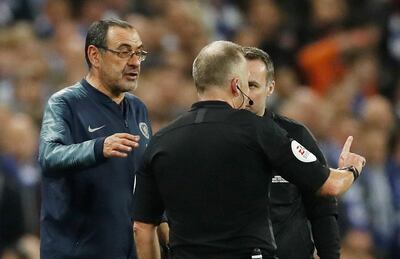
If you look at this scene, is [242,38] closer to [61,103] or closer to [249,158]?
[61,103]

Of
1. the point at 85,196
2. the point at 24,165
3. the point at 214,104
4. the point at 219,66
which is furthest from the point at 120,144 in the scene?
the point at 24,165

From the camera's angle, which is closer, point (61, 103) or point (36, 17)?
point (61, 103)

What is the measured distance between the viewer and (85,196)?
5809 millimetres

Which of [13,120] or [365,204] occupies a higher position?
[13,120]

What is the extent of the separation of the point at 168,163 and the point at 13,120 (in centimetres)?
410

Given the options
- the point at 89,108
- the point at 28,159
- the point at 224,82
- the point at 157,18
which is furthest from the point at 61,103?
the point at 157,18

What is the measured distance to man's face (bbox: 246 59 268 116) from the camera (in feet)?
19.1

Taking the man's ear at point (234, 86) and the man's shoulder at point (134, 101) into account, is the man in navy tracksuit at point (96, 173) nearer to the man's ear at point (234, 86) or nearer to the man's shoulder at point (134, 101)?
the man's shoulder at point (134, 101)

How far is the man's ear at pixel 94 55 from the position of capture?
5.93m

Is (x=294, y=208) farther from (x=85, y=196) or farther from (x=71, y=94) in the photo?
(x=71, y=94)

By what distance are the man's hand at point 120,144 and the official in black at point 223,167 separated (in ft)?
0.29

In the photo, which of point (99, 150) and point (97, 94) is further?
point (97, 94)

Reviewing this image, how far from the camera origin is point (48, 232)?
5.87m

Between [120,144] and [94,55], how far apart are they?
33.7 inches
